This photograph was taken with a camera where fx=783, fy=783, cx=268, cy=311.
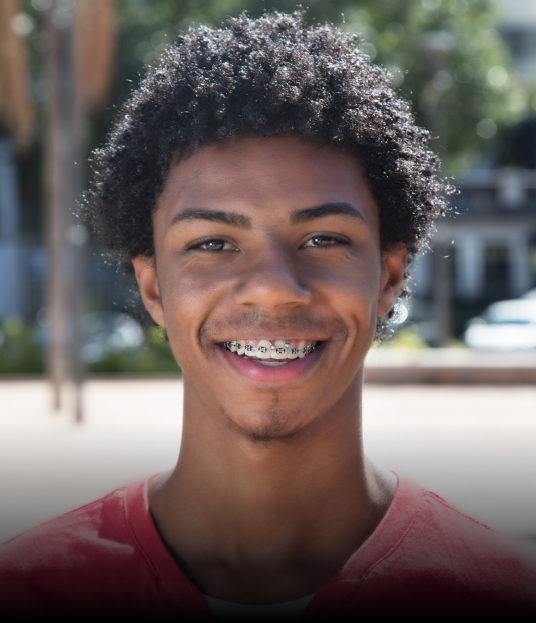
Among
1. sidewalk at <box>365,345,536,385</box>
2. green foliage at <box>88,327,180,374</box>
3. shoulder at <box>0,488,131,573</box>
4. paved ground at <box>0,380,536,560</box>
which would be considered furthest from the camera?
green foliage at <box>88,327,180,374</box>

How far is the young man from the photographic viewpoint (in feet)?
5.37

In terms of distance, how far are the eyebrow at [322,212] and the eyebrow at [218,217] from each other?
11cm

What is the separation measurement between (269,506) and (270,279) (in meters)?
0.54

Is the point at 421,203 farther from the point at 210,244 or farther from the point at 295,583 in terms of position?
the point at 295,583

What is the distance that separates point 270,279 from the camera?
63.1 inches

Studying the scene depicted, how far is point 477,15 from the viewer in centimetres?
1839

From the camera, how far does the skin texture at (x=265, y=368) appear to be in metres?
1.65

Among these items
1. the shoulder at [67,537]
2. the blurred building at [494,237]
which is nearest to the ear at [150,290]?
the shoulder at [67,537]

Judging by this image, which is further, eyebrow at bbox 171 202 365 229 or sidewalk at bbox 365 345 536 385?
sidewalk at bbox 365 345 536 385

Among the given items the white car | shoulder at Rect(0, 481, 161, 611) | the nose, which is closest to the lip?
the nose

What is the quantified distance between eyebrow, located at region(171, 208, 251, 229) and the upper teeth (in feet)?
0.84

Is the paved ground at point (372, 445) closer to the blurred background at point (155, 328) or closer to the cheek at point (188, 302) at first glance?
the blurred background at point (155, 328)

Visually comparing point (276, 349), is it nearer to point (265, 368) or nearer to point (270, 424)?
point (265, 368)

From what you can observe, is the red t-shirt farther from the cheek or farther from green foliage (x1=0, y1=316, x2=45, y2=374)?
green foliage (x1=0, y1=316, x2=45, y2=374)
